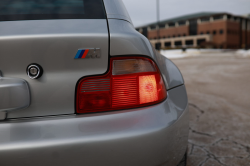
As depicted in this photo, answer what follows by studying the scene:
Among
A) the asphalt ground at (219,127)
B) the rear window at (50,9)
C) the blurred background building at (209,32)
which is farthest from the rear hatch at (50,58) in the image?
the blurred background building at (209,32)

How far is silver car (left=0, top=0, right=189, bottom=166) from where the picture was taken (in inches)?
42.3

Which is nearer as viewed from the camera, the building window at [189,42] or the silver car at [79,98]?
the silver car at [79,98]

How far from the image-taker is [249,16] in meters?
A: 77.0

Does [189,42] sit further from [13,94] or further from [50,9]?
[13,94]

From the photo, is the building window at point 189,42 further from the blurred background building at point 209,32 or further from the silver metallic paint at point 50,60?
the silver metallic paint at point 50,60

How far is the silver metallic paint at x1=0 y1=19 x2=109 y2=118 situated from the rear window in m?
0.17

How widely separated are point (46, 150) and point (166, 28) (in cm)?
8121

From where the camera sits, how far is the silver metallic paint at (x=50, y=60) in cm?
111

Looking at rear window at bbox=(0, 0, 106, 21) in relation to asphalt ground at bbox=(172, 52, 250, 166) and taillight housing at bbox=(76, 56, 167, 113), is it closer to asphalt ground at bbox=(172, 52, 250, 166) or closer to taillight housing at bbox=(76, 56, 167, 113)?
taillight housing at bbox=(76, 56, 167, 113)

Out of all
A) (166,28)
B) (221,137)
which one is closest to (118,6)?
(221,137)

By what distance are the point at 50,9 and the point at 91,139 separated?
903mm

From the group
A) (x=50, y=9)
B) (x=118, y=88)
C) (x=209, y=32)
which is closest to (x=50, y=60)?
(x=118, y=88)

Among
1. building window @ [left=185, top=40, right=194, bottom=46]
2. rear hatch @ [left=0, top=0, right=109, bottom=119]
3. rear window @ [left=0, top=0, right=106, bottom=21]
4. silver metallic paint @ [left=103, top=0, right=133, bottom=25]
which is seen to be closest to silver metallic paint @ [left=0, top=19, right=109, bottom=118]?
rear hatch @ [left=0, top=0, right=109, bottom=119]

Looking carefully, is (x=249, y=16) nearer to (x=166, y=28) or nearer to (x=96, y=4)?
(x=166, y=28)
